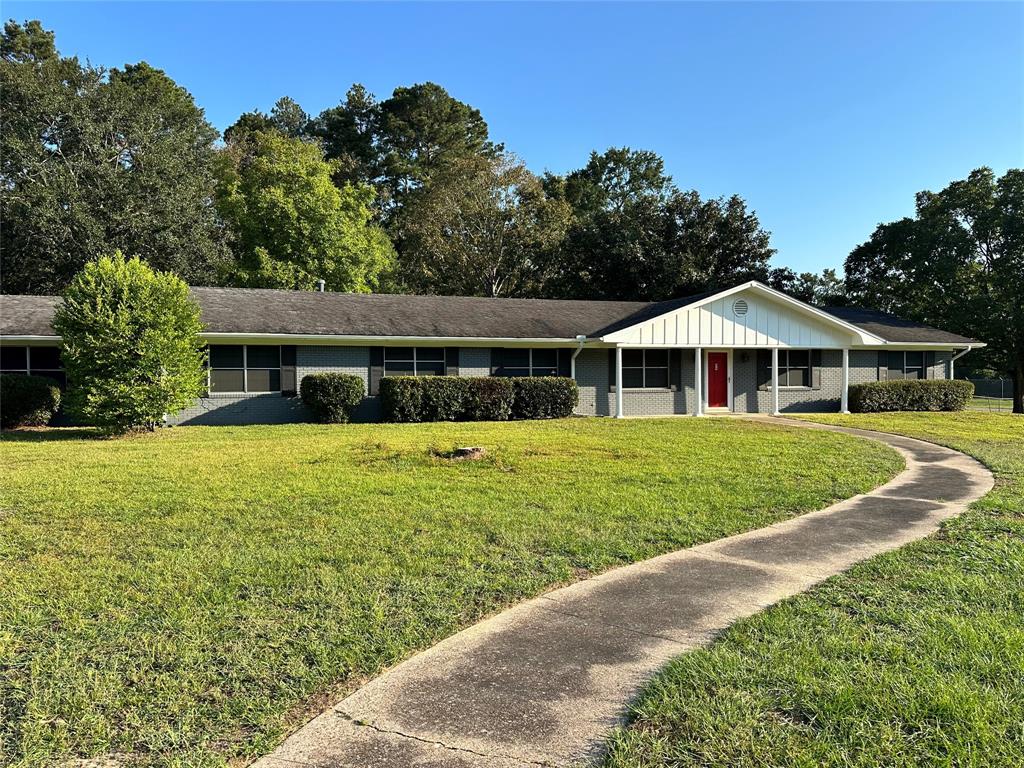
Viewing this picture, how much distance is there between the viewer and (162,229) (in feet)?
92.1

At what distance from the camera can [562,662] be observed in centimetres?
329

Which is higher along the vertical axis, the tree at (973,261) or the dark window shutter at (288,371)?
the tree at (973,261)

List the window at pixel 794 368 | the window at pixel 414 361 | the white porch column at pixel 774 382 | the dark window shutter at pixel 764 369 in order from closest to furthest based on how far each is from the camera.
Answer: the window at pixel 414 361, the white porch column at pixel 774 382, the dark window shutter at pixel 764 369, the window at pixel 794 368

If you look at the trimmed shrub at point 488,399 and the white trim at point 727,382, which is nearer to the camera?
the trimmed shrub at point 488,399

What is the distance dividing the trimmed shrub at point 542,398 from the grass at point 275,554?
6520mm

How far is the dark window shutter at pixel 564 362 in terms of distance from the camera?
758 inches

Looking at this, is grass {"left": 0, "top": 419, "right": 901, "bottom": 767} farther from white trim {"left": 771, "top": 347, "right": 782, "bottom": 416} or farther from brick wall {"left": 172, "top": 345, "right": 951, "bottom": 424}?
white trim {"left": 771, "top": 347, "right": 782, "bottom": 416}

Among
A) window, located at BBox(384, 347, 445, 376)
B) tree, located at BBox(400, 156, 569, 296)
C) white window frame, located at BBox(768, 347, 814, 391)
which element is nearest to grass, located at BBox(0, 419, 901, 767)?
window, located at BBox(384, 347, 445, 376)

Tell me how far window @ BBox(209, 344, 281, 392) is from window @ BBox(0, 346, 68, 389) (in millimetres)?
3422

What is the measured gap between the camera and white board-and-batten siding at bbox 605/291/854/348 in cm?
1839

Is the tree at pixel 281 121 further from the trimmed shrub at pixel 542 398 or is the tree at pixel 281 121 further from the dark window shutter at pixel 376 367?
the trimmed shrub at pixel 542 398

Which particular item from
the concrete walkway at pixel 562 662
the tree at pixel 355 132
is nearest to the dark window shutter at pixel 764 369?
the concrete walkway at pixel 562 662

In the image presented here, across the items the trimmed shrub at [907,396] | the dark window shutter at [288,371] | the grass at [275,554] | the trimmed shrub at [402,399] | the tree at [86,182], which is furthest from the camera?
the tree at [86,182]

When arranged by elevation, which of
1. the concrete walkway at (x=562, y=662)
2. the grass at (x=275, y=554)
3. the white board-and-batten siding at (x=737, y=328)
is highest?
the white board-and-batten siding at (x=737, y=328)
